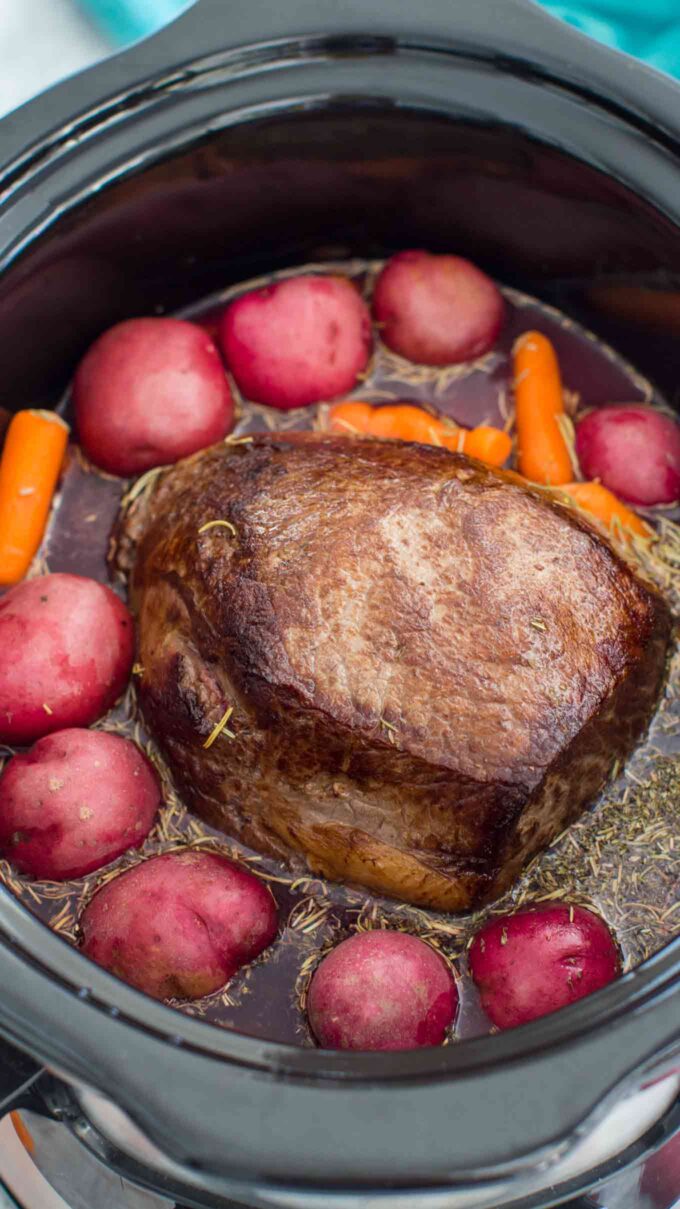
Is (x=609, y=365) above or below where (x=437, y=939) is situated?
above

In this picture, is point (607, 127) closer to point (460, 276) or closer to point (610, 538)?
point (460, 276)

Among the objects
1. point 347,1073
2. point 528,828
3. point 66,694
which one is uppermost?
point 528,828

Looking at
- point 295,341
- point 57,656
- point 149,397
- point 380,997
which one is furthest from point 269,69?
point 380,997

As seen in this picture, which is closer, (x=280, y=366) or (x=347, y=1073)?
(x=347, y=1073)

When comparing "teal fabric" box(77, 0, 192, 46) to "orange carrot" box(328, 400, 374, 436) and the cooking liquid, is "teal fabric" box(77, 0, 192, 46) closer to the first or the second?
"orange carrot" box(328, 400, 374, 436)

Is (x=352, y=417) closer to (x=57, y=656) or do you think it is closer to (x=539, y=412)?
(x=539, y=412)

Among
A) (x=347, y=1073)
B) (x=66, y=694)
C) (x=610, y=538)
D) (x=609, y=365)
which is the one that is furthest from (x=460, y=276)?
(x=347, y=1073)

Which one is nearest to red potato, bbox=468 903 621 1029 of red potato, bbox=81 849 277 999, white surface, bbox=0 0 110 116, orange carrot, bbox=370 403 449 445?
red potato, bbox=81 849 277 999
